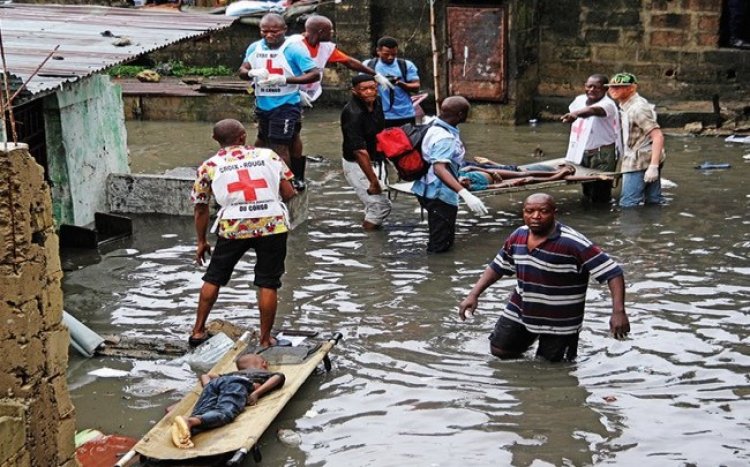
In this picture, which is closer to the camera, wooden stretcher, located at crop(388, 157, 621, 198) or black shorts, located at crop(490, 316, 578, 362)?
black shorts, located at crop(490, 316, 578, 362)

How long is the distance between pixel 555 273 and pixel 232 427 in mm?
2315

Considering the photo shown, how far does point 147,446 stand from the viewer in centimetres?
696

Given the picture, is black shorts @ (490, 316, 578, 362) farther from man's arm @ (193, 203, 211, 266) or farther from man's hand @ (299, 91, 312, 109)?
man's hand @ (299, 91, 312, 109)

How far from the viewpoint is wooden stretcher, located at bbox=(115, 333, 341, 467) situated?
6895 millimetres

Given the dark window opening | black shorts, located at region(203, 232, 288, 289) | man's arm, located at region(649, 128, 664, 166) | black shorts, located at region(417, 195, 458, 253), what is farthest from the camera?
the dark window opening

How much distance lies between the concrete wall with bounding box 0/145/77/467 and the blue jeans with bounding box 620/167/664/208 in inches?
295

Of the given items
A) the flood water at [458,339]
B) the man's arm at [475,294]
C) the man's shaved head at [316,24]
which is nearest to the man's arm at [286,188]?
the flood water at [458,339]

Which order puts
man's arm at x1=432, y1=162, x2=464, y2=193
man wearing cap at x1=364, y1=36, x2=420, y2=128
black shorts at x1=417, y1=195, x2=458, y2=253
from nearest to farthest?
man's arm at x1=432, y1=162, x2=464, y2=193 → black shorts at x1=417, y1=195, x2=458, y2=253 → man wearing cap at x1=364, y1=36, x2=420, y2=128

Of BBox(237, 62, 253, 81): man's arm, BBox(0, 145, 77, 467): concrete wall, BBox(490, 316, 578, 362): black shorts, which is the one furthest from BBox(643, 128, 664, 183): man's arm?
BBox(0, 145, 77, 467): concrete wall

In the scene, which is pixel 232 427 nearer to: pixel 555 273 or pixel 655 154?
pixel 555 273

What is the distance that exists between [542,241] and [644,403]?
122cm

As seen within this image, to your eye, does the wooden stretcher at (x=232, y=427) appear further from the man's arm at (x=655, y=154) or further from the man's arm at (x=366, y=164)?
the man's arm at (x=655, y=154)

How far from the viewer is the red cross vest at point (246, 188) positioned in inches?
339

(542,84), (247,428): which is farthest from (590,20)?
(247,428)
